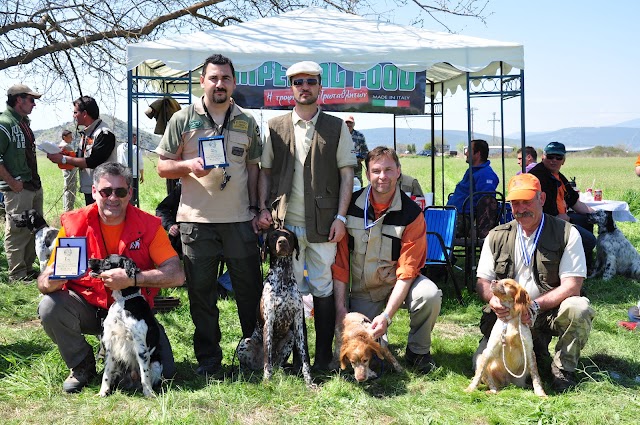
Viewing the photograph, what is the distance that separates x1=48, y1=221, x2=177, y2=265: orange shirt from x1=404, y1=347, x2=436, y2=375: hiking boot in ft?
5.66

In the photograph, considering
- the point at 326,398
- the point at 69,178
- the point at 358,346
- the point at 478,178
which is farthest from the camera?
the point at 69,178

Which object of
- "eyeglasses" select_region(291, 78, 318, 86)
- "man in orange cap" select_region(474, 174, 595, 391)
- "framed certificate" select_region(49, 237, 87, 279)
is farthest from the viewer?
"eyeglasses" select_region(291, 78, 318, 86)

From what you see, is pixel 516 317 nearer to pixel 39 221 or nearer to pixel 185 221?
pixel 185 221

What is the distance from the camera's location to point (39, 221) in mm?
4910

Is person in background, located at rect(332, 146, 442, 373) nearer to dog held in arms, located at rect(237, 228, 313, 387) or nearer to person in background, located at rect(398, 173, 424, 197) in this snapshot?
dog held in arms, located at rect(237, 228, 313, 387)

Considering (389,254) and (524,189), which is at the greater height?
(524,189)

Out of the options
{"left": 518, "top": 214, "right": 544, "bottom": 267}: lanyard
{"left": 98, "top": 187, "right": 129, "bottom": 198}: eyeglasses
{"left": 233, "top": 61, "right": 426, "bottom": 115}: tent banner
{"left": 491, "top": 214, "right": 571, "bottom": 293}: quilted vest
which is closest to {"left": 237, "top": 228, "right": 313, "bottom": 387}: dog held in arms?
{"left": 98, "top": 187, "right": 129, "bottom": 198}: eyeglasses

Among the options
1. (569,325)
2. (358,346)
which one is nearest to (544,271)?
(569,325)

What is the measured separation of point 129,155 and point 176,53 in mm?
1093

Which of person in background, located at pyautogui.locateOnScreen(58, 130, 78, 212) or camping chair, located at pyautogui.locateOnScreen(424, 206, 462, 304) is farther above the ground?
person in background, located at pyautogui.locateOnScreen(58, 130, 78, 212)

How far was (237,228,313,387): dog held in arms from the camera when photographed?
3.71m

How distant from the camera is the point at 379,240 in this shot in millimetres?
4020

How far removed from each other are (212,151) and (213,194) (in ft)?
1.07

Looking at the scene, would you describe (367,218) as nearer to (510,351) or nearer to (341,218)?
(341,218)
